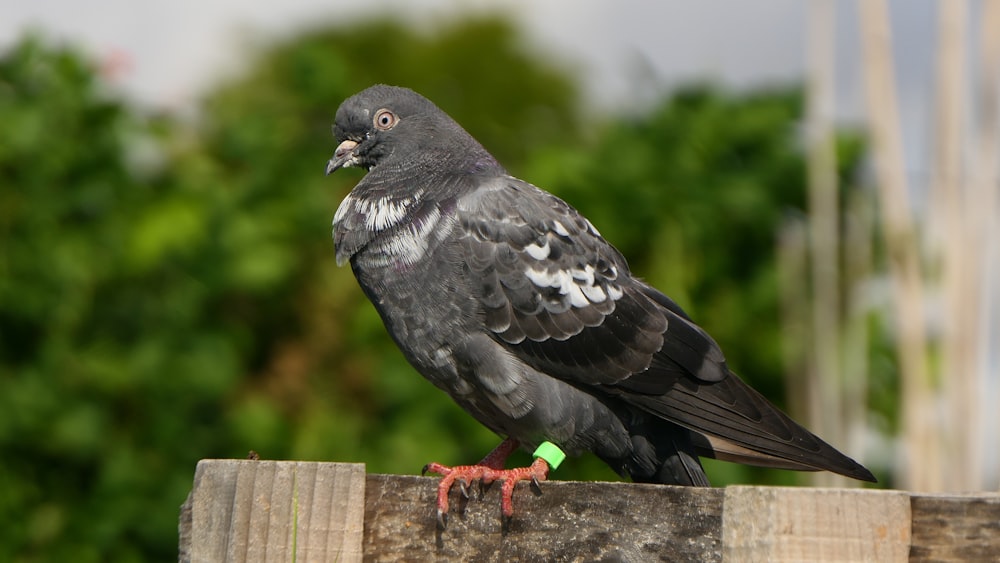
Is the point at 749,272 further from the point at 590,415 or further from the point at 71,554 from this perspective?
the point at 71,554

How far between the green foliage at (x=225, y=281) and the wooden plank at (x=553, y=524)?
284cm

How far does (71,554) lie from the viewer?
490cm

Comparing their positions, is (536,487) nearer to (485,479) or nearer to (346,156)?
(485,479)

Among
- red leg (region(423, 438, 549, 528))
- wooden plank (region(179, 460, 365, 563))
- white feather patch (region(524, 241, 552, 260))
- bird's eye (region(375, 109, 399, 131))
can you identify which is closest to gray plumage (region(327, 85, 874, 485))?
white feather patch (region(524, 241, 552, 260))

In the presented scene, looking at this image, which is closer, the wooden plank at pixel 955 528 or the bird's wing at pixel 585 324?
the wooden plank at pixel 955 528

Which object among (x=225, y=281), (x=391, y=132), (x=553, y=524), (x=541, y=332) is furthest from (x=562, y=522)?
(x=225, y=281)

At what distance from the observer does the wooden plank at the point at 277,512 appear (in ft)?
7.04

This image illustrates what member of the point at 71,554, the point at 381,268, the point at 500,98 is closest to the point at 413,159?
the point at 381,268

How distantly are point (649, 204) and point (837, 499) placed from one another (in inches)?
139

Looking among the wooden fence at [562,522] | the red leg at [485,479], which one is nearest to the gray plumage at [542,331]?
the red leg at [485,479]

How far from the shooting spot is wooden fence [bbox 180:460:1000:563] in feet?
6.23

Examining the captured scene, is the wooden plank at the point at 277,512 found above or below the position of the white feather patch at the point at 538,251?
below

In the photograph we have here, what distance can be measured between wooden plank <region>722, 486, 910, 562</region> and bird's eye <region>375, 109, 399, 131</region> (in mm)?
2262

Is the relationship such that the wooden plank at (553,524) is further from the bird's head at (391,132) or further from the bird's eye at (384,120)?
the bird's eye at (384,120)
